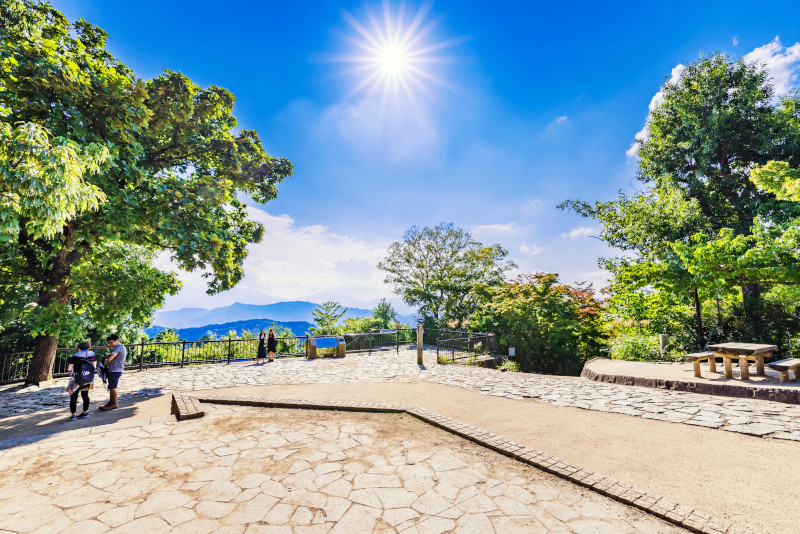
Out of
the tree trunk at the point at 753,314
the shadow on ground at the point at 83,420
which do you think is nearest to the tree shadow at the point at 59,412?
the shadow on ground at the point at 83,420

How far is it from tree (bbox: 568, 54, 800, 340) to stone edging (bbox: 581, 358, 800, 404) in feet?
31.7

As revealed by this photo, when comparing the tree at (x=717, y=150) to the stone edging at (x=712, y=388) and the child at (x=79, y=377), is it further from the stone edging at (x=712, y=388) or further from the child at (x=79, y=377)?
the child at (x=79, y=377)

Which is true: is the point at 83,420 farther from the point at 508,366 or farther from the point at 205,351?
the point at 508,366

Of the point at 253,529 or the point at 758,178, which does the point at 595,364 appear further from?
the point at 253,529

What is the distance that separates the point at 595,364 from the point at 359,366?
940cm

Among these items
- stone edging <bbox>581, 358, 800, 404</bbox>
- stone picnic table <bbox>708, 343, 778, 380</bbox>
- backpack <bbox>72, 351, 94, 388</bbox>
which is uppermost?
stone picnic table <bbox>708, 343, 778, 380</bbox>

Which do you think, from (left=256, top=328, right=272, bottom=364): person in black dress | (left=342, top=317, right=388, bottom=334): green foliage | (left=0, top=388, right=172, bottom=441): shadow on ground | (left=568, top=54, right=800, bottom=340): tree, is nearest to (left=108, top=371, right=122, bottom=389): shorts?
(left=0, top=388, right=172, bottom=441): shadow on ground

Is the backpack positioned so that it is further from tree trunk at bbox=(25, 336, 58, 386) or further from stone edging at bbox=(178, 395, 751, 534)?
tree trunk at bbox=(25, 336, 58, 386)

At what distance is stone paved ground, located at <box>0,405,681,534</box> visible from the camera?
3102 millimetres

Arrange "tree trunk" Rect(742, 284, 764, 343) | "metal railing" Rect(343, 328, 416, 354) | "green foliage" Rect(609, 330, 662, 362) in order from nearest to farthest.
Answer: "tree trunk" Rect(742, 284, 764, 343)
"green foliage" Rect(609, 330, 662, 362)
"metal railing" Rect(343, 328, 416, 354)

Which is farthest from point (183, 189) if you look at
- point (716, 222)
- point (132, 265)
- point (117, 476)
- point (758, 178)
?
point (716, 222)

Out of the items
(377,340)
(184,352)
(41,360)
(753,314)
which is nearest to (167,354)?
(184,352)

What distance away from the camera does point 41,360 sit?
37.3 feet

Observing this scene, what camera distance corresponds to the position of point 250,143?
47.0ft
